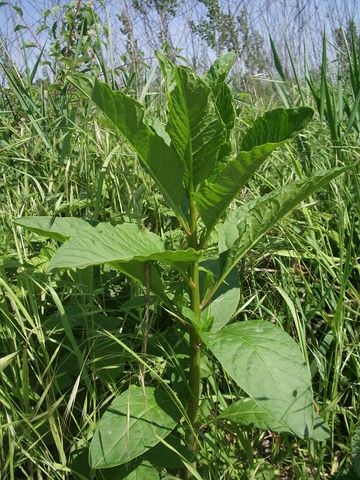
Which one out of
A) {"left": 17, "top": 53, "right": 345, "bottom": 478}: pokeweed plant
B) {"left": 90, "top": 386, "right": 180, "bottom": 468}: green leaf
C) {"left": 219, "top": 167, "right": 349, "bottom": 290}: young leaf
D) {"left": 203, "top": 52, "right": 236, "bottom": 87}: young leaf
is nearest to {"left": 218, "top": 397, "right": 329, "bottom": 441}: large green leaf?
{"left": 17, "top": 53, "right": 345, "bottom": 478}: pokeweed plant

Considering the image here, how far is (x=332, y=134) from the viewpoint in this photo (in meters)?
1.82

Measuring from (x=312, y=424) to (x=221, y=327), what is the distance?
288mm

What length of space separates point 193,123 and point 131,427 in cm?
56

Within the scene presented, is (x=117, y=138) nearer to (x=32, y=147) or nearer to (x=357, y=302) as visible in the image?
(x=32, y=147)

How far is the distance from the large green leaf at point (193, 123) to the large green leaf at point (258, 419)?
0.46 meters

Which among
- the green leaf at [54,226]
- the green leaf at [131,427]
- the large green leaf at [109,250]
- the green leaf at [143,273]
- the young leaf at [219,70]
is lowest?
the green leaf at [131,427]

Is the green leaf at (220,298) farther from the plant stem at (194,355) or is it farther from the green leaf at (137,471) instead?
the green leaf at (137,471)

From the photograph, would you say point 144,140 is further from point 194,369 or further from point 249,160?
point 194,369

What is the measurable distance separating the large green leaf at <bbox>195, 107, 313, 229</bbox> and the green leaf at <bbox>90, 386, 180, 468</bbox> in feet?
1.20

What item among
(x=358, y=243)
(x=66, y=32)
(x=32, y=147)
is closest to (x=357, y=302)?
(x=358, y=243)

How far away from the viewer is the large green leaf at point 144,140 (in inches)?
37.1

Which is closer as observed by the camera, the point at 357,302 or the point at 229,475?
the point at 229,475

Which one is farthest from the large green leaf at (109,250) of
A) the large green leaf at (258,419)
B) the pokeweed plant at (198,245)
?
the large green leaf at (258,419)

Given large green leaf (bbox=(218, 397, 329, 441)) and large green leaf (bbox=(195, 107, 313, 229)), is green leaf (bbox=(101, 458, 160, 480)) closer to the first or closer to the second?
large green leaf (bbox=(218, 397, 329, 441))
